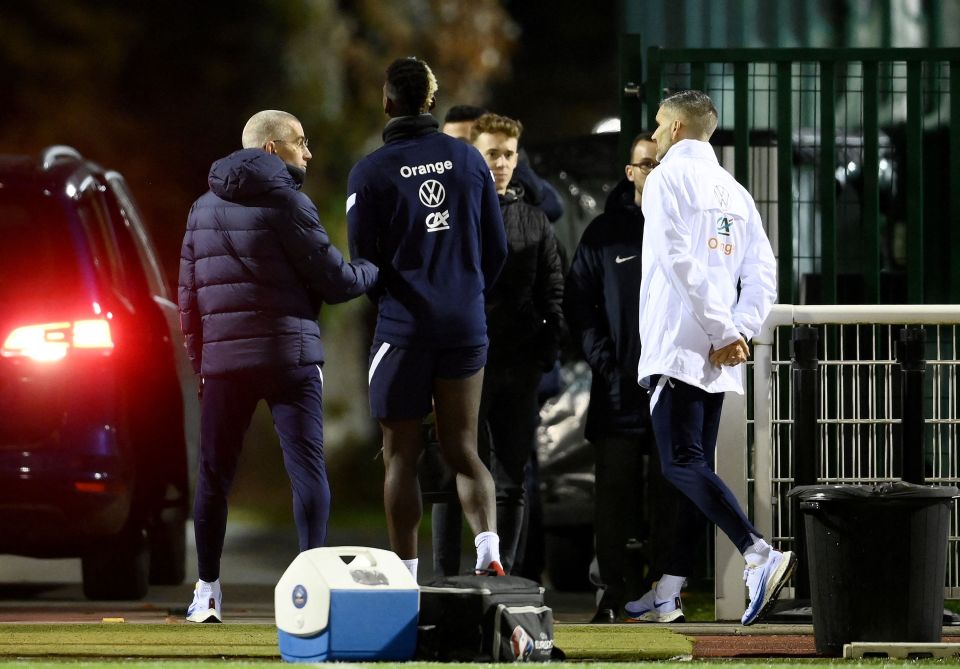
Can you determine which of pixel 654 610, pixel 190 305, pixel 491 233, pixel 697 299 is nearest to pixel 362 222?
pixel 491 233

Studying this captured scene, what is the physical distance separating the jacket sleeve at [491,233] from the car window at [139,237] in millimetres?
1603

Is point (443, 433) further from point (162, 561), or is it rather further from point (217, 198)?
point (162, 561)

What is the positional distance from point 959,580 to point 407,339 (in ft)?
7.47

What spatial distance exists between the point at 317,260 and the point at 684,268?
1.17 m

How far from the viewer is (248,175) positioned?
229 inches

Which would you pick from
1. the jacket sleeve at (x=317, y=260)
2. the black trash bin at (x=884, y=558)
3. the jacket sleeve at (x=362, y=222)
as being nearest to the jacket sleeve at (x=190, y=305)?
the jacket sleeve at (x=317, y=260)

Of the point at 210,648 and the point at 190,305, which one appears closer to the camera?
the point at 210,648

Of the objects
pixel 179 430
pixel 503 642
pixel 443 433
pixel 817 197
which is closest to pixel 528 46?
pixel 817 197

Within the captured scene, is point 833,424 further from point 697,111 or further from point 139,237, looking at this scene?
point 139,237

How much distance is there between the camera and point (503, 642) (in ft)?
16.5

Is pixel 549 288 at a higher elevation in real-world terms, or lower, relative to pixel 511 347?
higher

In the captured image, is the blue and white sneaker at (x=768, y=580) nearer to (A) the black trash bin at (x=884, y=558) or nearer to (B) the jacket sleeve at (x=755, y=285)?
(A) the black trash bin at (x=884, y=558)

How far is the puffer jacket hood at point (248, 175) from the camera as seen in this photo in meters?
5.83

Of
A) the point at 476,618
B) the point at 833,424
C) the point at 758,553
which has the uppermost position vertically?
the point at 833,424
